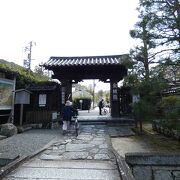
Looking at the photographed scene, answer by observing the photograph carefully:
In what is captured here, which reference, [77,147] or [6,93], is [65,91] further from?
[77,147]

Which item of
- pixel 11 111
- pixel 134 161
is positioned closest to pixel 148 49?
pixel 134 161

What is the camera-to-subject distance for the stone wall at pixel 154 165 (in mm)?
6926

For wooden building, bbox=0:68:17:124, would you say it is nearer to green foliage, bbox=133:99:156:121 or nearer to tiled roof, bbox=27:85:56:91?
tiled roof, bbox=27:85:56:91

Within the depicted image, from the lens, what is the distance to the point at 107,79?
16.8 m

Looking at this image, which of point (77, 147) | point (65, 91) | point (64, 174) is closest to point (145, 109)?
point (77, 147)

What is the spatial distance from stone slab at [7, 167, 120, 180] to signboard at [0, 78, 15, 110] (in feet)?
24.1

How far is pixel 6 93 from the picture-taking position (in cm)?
1298

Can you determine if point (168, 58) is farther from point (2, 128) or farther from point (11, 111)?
point (11, 111)

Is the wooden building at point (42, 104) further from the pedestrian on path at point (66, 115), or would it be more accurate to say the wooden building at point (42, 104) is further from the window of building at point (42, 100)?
the pedestrian on path at point (66, 115)

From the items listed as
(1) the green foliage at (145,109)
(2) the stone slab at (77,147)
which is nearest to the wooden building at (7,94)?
(2) the stone slab at (77,147)

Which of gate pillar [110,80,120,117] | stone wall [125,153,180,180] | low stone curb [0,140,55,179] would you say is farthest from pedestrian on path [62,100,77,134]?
stone wall [125,153,180,180]

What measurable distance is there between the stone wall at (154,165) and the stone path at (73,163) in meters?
0.65

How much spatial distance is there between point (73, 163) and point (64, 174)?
107cm

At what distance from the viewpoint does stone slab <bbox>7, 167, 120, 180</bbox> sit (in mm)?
5441
